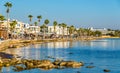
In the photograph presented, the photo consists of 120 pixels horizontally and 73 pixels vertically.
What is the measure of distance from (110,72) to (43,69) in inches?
455

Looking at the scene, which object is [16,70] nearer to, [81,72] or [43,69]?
[43,69]

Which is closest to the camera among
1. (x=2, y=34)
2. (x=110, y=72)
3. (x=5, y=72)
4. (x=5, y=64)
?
(x=5, y=72)

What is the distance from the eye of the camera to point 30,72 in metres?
50.8

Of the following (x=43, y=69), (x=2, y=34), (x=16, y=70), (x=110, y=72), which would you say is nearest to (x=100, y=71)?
(x=110, y=72)

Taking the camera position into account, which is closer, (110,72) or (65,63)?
(110,72)

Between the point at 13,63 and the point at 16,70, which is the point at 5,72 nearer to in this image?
the point at 16,70

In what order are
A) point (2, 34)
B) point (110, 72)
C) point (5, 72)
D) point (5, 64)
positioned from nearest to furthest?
point (5, 72) → point (110, 72) → point (5, 64) → point (2, 34)

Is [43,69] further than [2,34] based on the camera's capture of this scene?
No

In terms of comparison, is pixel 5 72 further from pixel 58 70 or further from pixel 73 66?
pixel 73 66

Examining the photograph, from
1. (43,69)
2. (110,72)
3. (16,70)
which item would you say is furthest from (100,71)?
(16,70)

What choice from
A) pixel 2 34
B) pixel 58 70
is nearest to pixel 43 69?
pixel 58 70

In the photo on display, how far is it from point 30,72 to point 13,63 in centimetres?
972

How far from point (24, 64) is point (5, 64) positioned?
438 centimetres

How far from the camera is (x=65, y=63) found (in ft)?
195
